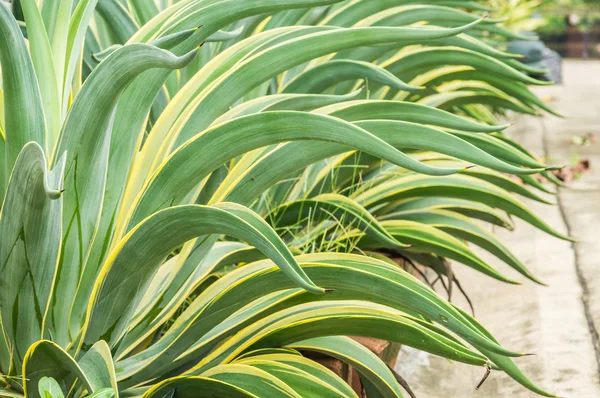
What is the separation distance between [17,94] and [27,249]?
19 centimetres

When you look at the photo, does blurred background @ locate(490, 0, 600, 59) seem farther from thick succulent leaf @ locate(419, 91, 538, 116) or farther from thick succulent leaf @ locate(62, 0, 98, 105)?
thick succulent leaf @ locate(62, 0, 98, 105)

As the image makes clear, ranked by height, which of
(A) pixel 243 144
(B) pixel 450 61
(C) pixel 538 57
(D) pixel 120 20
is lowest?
(A) pixel 243 144

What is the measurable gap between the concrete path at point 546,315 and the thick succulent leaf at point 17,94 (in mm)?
1070

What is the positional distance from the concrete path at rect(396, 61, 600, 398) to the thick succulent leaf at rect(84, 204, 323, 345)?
0.90 m

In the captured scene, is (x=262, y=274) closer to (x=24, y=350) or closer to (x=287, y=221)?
(x=24, y=350)

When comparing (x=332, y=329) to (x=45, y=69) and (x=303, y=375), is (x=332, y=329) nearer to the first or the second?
(x=303, y=375)

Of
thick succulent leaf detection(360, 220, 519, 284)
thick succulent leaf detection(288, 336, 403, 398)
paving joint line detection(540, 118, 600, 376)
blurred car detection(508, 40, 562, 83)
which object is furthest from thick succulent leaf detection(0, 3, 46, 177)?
blurred car detection(508, 40, 562, 83)

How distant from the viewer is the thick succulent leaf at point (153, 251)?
35.5 inches

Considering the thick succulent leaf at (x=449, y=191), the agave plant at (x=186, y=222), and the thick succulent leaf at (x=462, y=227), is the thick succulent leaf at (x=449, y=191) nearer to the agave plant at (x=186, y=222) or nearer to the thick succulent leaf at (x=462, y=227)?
the thick succulent leaf at (x=462, y=227)

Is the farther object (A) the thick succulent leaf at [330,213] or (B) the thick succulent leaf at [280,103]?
(A) the thick succulent leaf at [330,213]

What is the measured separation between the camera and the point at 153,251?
3.36 ft

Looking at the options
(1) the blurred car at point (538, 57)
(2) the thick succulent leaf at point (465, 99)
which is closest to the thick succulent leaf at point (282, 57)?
(2) the thick succulent leaf at point (465, 99)

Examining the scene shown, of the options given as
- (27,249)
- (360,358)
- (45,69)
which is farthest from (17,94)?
(360,358)

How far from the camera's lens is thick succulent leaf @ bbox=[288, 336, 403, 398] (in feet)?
3.84
